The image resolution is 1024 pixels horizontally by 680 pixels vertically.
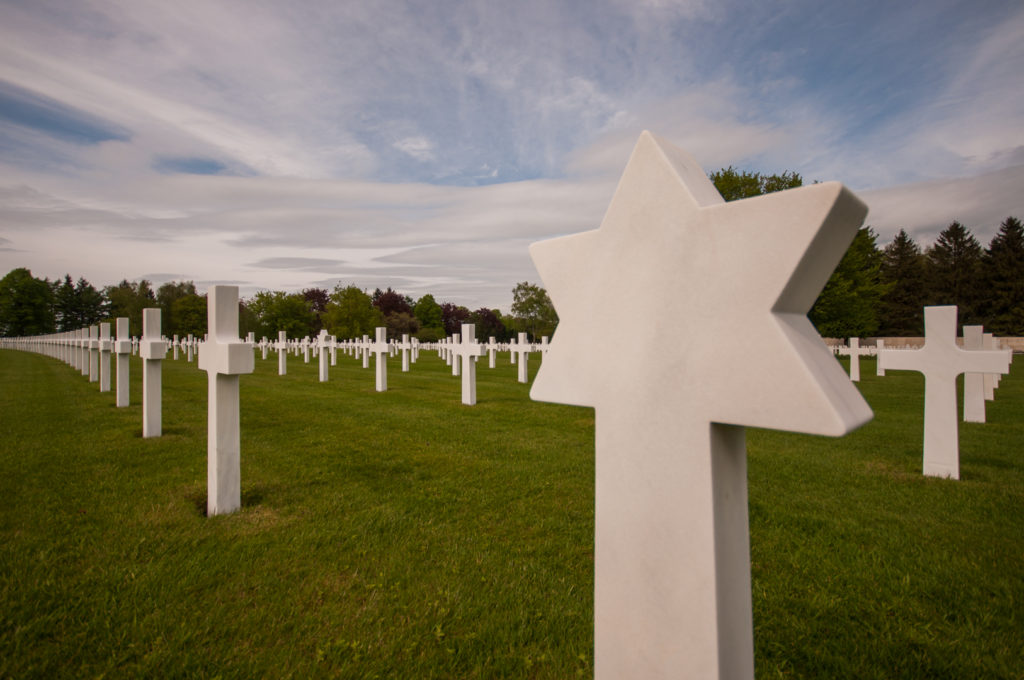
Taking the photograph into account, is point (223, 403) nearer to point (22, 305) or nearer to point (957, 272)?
point (957, 272)

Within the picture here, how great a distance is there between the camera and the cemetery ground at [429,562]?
230cm

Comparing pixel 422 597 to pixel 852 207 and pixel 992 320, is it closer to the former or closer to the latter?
pixel 852 207

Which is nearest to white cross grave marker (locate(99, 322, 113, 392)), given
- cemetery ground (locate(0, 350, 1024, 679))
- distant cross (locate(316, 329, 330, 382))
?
distant cross (locate(316, 329, 330, 382))

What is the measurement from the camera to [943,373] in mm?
5223

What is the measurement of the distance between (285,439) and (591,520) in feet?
15.8

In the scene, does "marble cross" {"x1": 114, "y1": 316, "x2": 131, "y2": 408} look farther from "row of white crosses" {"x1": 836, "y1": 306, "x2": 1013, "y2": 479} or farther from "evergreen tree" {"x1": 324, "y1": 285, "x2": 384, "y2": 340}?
"evergreen tree" {"x1": 324, "y1": 285, "x2": 384, "y2": 340}

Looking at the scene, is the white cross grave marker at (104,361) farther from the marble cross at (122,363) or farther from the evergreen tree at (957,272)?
the evergreen tree at (957,272)

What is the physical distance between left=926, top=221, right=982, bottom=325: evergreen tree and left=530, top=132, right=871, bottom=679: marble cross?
62617 millimetres

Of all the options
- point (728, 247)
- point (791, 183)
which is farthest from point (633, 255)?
point (791, 183)

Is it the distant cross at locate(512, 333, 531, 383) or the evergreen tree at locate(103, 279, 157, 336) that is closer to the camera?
the distant cross at locate(512, 333, 531, 383)

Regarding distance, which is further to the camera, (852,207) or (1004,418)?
(1004,418)

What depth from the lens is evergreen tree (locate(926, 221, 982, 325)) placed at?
48.6 m

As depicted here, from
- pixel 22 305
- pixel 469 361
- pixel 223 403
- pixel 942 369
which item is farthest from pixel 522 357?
pixel 22 305

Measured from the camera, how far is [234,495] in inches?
160
